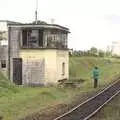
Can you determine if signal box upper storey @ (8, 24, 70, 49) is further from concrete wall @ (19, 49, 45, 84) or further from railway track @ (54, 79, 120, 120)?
railway track @ (54, 79, 120, 120)

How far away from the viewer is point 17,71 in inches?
1645

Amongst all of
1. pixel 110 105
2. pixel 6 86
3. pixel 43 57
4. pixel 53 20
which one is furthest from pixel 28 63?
pixel 110 105

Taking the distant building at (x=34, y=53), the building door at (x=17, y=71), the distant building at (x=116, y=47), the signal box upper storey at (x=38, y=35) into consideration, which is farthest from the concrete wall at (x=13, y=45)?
the distant building at (x=116, y=47)

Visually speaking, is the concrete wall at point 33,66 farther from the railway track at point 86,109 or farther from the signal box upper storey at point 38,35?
the railway track at point 86,109

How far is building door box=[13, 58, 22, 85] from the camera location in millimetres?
41562

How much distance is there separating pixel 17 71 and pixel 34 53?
88.6 inches

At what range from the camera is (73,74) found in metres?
Answer: 55.4

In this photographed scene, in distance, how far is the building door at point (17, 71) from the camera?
41.6 m

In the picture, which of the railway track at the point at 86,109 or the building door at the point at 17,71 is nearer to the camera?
the railway track at the point at 86,109

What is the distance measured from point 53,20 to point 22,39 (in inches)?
500

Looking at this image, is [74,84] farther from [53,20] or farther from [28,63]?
[53,20]

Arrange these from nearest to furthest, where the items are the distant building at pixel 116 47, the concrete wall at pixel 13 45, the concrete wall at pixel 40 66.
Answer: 1. the concrete wall at pixel 40 66
2. the concrete wall at pixel 13 45
3. the distant building at pixel 116 47

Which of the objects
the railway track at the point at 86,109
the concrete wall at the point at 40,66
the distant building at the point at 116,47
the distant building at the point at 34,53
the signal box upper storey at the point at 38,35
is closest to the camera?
the railway track at the point at 86,109

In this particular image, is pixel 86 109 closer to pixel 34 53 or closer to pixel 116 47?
pixel 34 53
